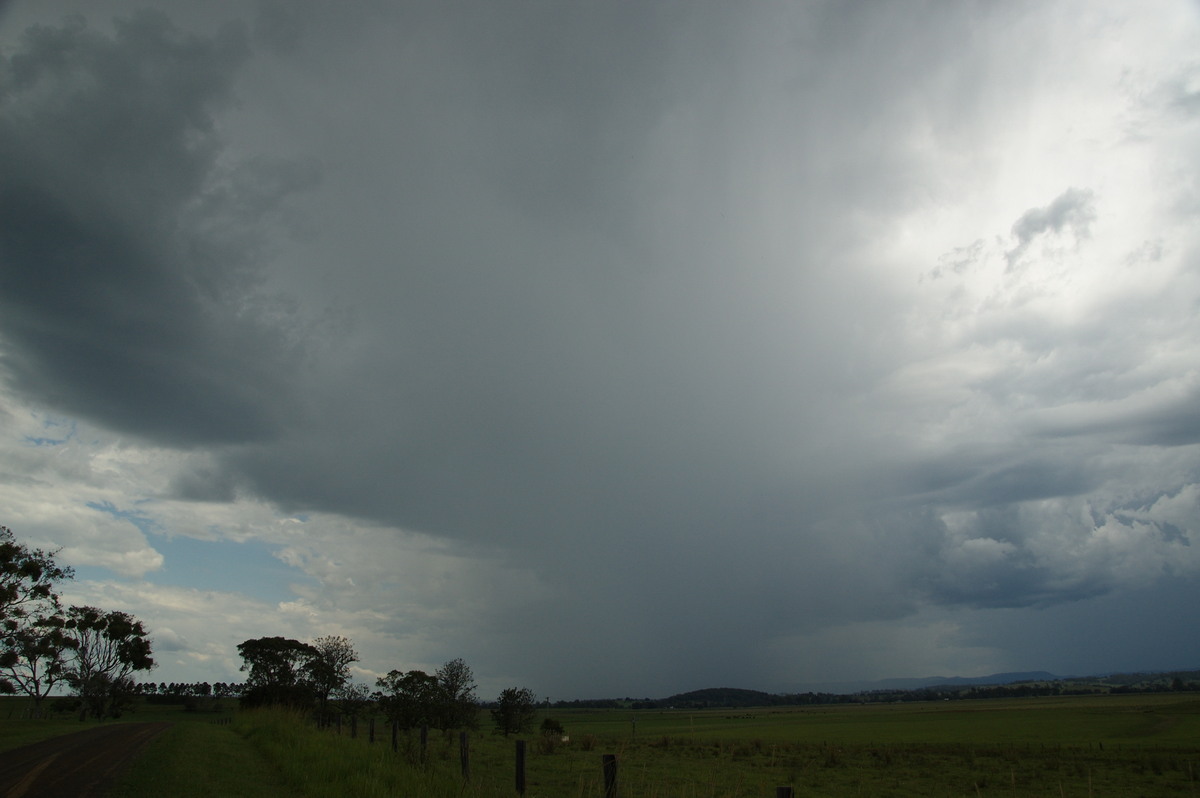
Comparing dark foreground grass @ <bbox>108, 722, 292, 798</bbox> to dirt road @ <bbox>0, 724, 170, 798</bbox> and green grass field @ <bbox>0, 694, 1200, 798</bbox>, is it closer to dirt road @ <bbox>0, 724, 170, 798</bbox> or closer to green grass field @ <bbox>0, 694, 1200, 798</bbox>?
green grass field @ <bbox>0, 694, 1200, 798</bbox>

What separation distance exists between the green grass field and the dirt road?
696mm

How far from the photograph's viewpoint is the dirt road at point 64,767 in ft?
46.7

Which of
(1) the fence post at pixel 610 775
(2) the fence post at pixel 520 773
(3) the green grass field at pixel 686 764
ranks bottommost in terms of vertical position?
(3) the green grass field at pixel 686 764

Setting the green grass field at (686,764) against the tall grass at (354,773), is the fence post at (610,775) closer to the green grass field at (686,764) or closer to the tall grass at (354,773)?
the green grass field at (686,764)

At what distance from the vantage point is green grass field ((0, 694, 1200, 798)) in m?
15.0

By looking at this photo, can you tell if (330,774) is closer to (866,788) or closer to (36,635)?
(866,788)

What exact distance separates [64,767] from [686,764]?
35748mm

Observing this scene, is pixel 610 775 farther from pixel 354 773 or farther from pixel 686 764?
pixel 686 764

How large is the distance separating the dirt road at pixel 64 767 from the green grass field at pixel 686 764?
2.28 feet

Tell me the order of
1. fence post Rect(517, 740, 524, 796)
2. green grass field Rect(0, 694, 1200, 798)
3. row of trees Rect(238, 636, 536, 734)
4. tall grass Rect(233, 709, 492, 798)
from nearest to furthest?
fence post Rect(517, 740, 524, 796), tall grass Rect(233, 709, 492, 798), green grass field Rect(0, 694, 1200, 798), row of trees Rect(238, 636, 536, 734)

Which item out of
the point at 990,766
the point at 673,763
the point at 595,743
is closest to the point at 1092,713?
the point at 990,766

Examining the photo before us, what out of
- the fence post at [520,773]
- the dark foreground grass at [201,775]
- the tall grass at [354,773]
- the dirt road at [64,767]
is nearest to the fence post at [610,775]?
the fence post at [520,773]

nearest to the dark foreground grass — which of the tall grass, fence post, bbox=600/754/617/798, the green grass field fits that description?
the green grass field

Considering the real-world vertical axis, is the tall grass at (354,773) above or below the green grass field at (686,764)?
above
